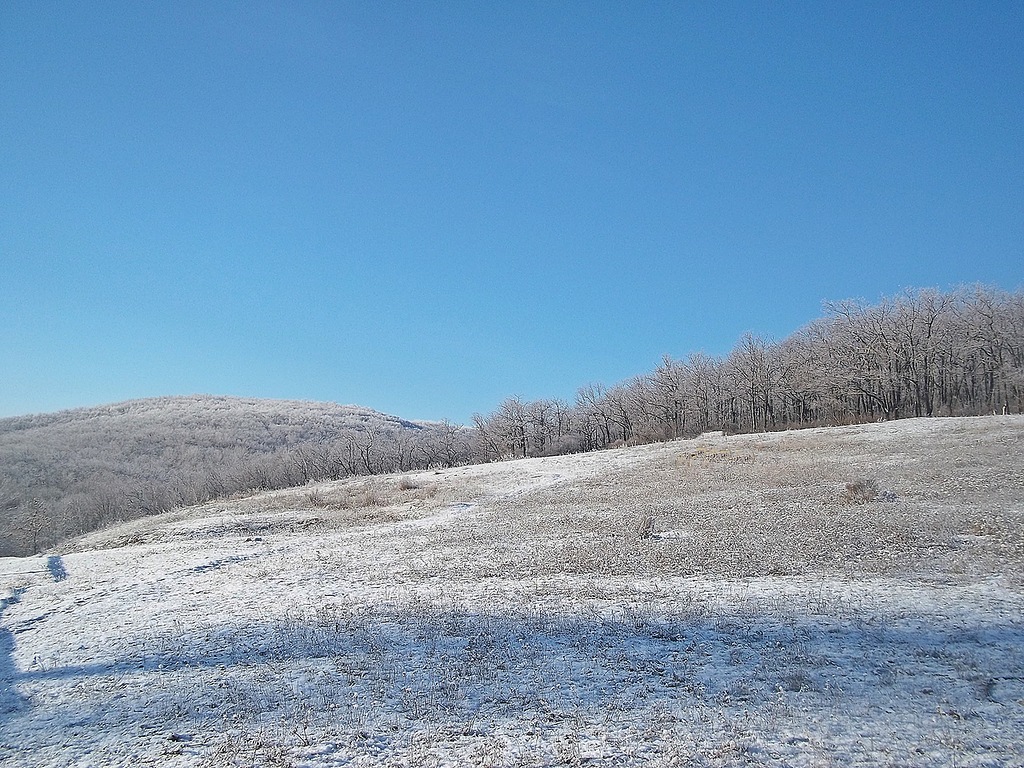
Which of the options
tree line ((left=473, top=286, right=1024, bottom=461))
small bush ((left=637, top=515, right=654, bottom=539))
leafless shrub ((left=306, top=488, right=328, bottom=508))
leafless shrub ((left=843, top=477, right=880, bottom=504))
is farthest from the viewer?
tree line ((left=473, top=286, right=1024, bottom=461))

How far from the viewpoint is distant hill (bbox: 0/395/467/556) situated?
67375 millimetres

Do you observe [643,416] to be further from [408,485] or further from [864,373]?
[408,485]

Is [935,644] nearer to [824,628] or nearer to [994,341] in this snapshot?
[824,628]

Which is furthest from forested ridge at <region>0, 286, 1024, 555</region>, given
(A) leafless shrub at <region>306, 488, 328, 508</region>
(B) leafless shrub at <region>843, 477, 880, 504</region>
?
(B) leafless shrub at <region>843, 477, 880, 504</region>

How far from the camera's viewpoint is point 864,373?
202 ft

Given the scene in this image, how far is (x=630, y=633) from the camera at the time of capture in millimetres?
10273

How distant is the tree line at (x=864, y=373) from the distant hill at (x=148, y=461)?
871 inches

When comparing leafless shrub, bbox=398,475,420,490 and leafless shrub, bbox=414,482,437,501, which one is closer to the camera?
leafless shrub, bbox=414,482,437,501

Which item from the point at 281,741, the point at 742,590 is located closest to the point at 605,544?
the point at 742,590

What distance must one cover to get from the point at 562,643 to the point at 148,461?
123885mm

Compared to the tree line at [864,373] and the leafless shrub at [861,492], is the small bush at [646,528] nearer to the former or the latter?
the leafless shrub at [861,492]

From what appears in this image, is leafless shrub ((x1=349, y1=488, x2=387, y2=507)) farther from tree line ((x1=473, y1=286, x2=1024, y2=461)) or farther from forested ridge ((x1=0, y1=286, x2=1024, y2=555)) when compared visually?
tree line ((x1=473, y1=286, x2=1024, y2=461))

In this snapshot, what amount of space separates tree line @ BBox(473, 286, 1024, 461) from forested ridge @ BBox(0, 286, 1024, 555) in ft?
0.61

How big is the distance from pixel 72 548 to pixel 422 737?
118ft
